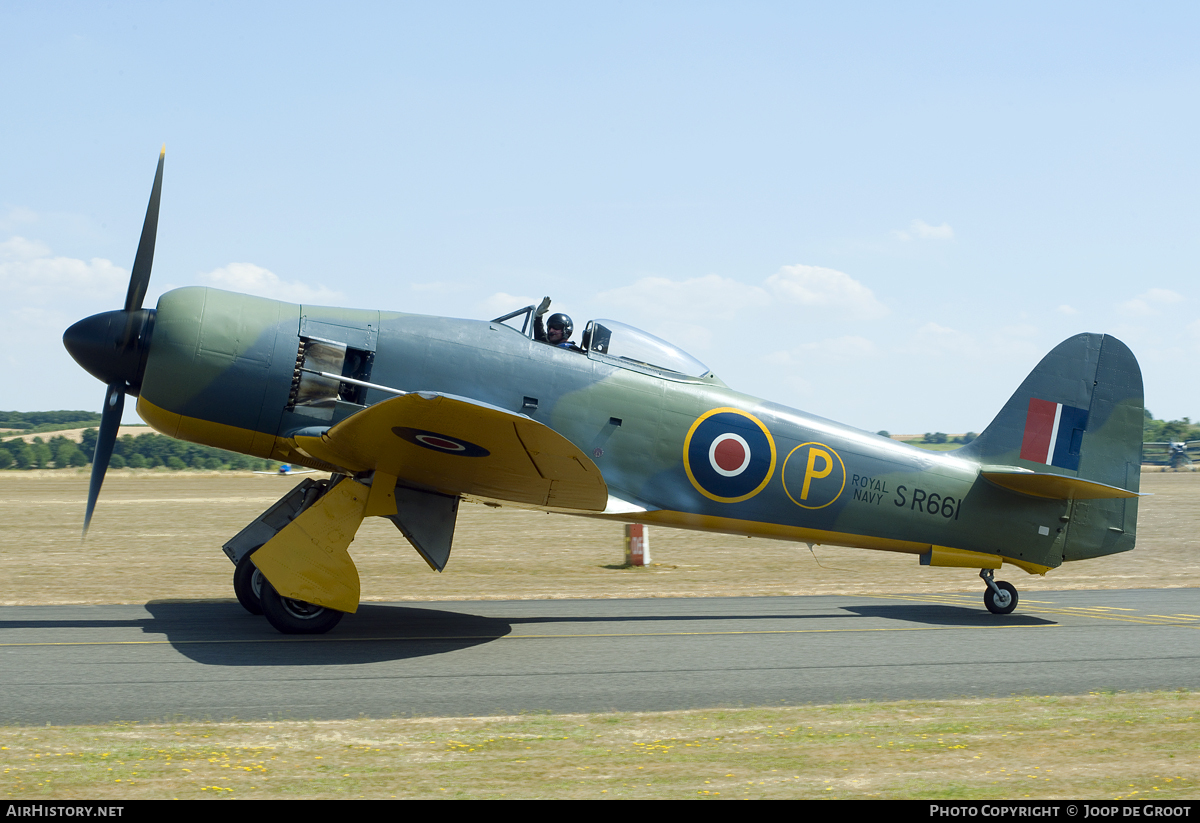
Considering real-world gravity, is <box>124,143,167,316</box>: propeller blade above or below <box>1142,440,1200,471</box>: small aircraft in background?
below

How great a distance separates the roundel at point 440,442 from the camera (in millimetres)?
7165

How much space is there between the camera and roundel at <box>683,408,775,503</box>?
29.8ft

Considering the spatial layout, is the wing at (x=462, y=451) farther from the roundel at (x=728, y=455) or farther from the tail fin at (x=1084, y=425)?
the tail fin at (x=1084, y=425)

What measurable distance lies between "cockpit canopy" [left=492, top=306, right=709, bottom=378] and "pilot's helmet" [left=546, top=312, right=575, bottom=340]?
151 millimetres

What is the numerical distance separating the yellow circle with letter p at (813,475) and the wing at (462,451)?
2.24m

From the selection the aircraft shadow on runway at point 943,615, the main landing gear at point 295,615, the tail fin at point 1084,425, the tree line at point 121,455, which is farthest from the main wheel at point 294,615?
the tree line at point 121,455

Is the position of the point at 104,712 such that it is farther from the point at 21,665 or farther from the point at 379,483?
the point at 379,483

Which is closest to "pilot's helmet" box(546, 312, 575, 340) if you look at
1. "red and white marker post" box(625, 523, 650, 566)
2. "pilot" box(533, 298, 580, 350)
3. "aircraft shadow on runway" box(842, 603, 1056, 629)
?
"pilot" box(533, 298, 580, 350)

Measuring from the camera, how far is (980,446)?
10.7 meters

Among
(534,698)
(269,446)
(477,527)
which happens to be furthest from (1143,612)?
(477,527)

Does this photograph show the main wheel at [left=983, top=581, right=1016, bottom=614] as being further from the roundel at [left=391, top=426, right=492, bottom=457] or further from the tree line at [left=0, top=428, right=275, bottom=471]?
the tree line at [left=0, top=428, right=275, bottom=471]

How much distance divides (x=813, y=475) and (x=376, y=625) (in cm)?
465

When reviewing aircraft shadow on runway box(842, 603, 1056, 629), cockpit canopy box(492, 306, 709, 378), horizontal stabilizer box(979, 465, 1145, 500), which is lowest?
aircraft shadow on runway box(842, 603, 1056, 629)

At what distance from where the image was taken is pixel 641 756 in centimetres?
472
